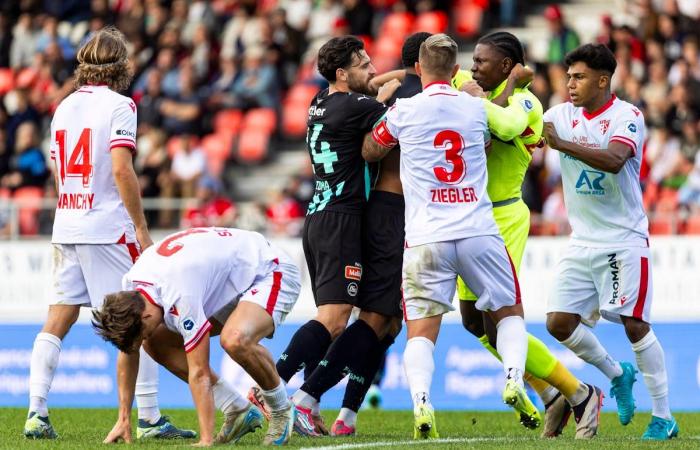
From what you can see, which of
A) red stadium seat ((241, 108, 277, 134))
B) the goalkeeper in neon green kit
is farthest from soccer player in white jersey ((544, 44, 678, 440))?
red stadium seat ((241, 108, 277, 134))

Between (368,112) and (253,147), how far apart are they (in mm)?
11405

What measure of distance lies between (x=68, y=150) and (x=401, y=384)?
250 inches

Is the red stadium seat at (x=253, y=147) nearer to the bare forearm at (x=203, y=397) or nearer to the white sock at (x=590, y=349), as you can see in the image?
the white sock at (x=590, y=349)

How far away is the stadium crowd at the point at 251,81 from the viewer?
16.9m

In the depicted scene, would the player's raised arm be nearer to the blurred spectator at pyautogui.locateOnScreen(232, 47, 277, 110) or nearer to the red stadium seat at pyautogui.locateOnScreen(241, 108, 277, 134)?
the red stadium seat at pyautogui.locateOnScreen(241, 108, 277, 134)

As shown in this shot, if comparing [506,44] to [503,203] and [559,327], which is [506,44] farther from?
[559,327]

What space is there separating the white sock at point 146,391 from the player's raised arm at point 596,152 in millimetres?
2846

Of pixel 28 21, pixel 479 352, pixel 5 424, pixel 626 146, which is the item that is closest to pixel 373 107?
pixel 626 146

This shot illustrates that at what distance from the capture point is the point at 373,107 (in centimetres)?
899

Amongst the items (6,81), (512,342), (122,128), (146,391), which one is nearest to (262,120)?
(6,81)

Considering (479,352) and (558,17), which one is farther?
(558,17)

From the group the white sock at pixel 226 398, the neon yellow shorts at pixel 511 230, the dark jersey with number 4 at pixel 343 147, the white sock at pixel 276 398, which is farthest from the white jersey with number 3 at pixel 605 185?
the white sock at pixel 226 398

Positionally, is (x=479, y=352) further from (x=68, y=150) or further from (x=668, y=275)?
(x=68, y=150)

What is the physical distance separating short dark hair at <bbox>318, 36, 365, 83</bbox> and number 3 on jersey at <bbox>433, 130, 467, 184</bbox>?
51.0 inches
